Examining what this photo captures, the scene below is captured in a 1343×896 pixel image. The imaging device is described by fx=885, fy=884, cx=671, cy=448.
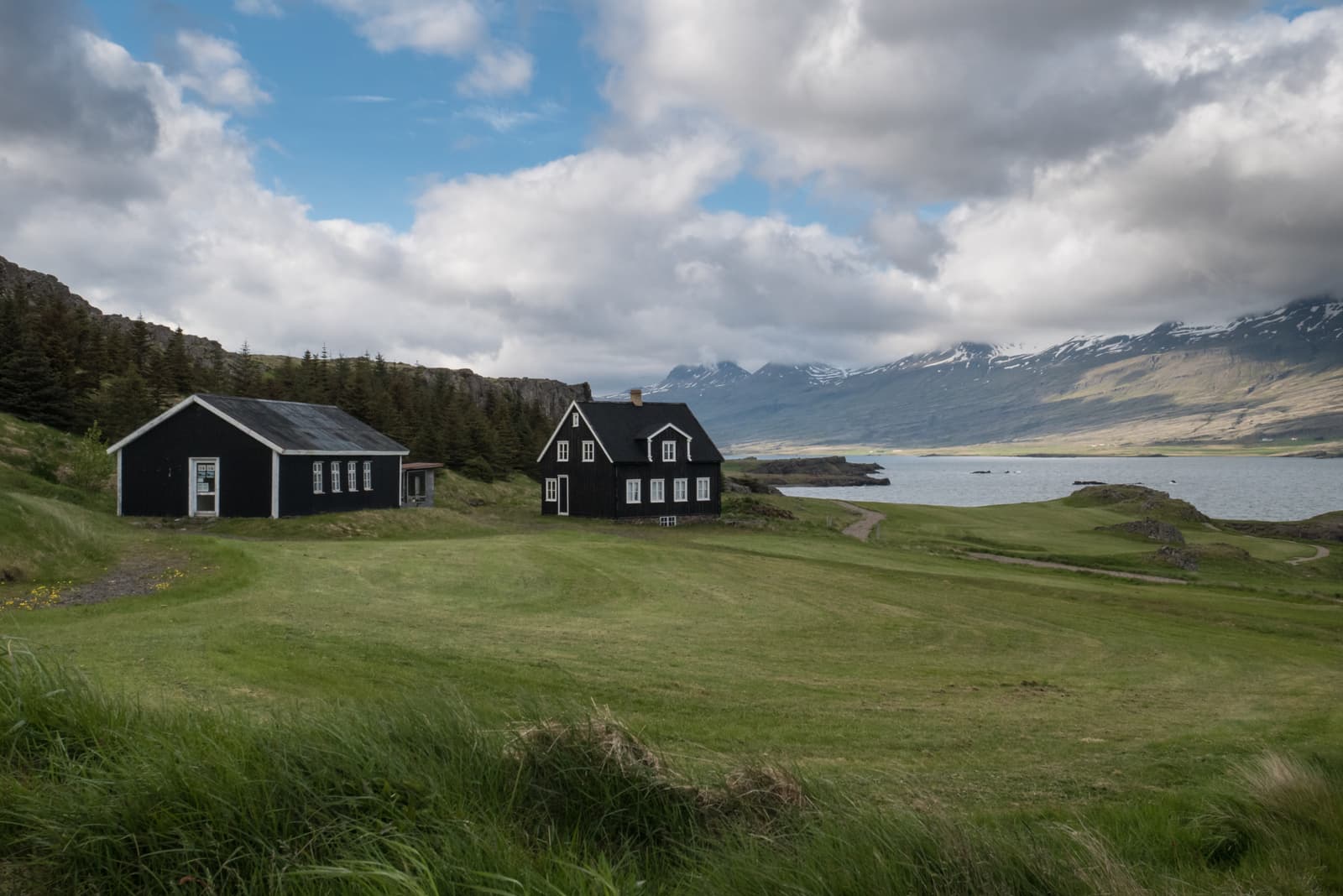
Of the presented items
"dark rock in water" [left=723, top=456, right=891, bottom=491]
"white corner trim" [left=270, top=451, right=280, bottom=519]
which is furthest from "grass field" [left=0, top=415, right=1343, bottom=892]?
"dark rock in water" [left=723, top=456, right=891, bottom=491]

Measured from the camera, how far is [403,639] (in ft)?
49.2

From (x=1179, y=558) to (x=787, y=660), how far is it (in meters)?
37.4

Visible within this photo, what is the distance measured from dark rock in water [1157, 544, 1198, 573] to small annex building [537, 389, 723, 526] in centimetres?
2602

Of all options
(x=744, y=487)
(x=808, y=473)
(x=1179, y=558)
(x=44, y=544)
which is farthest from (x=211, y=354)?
(x=808, y=473)

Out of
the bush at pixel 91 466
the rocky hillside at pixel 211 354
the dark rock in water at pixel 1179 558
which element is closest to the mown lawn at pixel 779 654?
the dark rock in water at pixel 1179 558

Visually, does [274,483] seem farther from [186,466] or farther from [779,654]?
[779,654]

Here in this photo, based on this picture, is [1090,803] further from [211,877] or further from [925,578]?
[925,578]

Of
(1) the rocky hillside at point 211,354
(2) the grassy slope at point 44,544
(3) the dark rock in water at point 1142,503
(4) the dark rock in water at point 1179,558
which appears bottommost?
(4) the dark rock in water at point 1179,558

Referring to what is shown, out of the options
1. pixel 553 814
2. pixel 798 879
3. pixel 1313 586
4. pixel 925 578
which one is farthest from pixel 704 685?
pixel 1313 586

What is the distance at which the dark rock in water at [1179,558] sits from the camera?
4409 cm

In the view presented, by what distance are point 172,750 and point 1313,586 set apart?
48.5 meters

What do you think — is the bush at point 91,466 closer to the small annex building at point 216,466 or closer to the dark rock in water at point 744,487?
the small annex building at point 216,466

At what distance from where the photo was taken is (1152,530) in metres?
61.1

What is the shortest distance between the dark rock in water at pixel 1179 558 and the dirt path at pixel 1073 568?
4854mm
